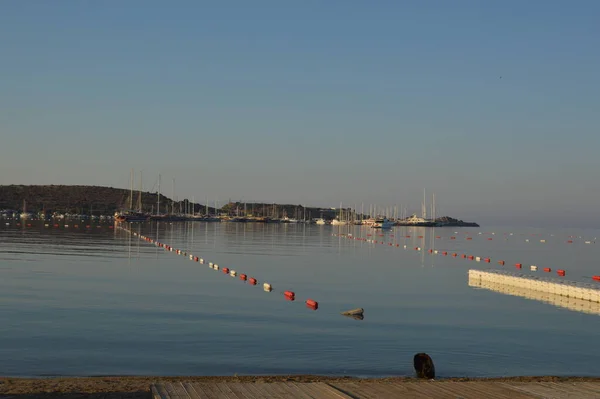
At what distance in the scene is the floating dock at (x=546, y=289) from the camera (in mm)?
53675

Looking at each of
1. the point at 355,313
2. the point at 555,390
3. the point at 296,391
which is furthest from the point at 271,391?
the point at 355,313

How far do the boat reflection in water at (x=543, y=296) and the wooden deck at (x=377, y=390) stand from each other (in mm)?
29742

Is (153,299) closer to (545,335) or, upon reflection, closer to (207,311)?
(207,311)

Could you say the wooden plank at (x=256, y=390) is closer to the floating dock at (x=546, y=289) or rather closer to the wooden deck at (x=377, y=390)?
the wooden deck at (x=377, y=390)

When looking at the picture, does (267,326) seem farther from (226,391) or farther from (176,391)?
(176,391)

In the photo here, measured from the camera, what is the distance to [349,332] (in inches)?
1523

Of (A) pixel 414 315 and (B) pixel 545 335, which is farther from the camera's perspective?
(A) pixel 414 315

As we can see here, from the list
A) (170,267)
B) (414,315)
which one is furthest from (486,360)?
(170,267)

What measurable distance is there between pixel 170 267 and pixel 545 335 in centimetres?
4577

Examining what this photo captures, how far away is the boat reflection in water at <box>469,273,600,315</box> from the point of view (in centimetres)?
5150

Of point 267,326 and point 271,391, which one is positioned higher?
point 271,391

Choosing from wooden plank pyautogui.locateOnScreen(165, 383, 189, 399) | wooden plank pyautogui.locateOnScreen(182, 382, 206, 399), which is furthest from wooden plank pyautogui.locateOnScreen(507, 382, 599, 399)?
wooden plank pyautogui.locateOnScreen(165, 383, 189, 399)

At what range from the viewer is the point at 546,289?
198 ft

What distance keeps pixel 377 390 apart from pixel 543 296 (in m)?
40.2
